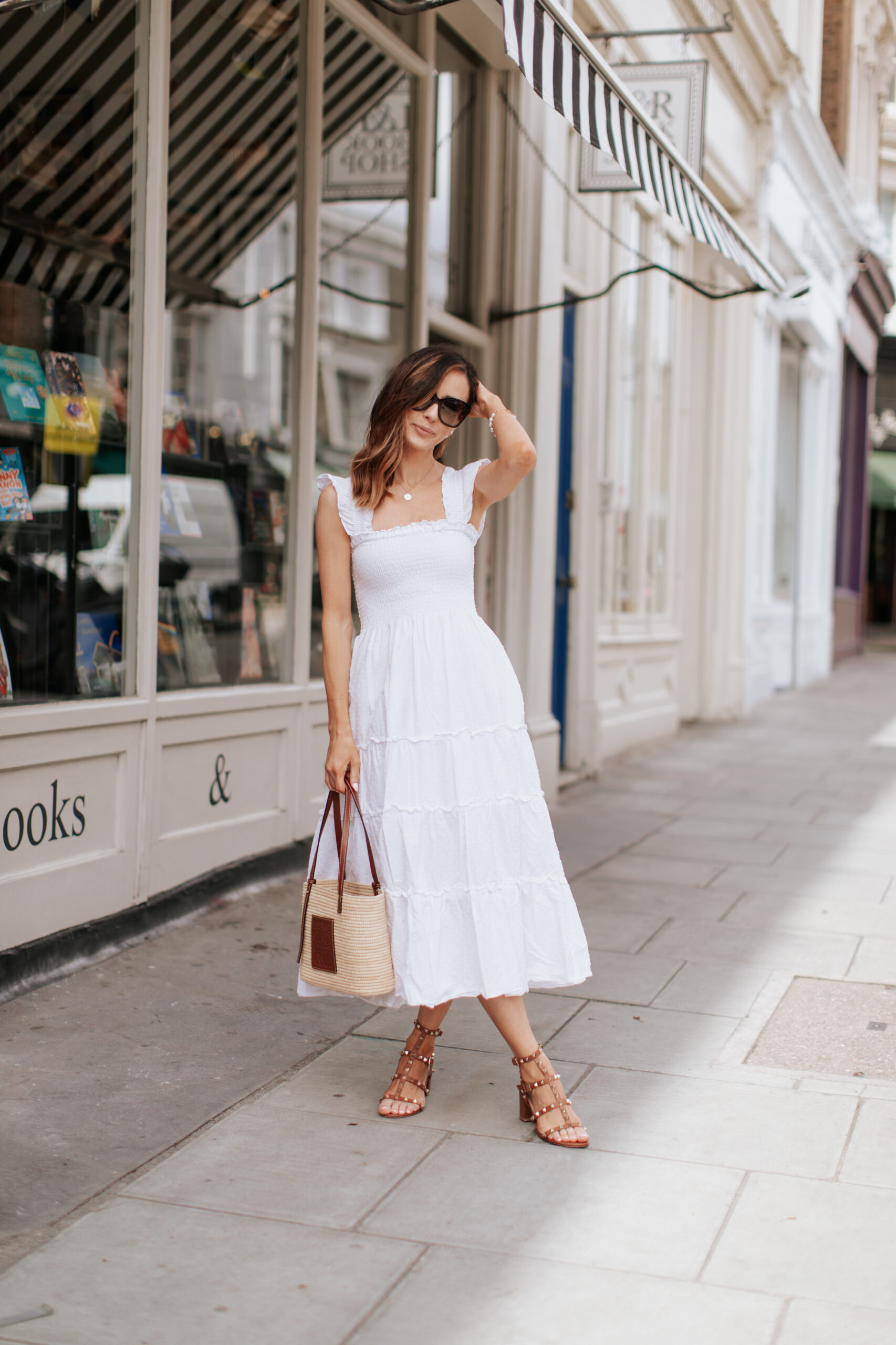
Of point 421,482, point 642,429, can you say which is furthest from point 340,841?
point 642,429

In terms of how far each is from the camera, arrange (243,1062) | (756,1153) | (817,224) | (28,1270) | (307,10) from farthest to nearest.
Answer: (817,224) < (307,10) < (243,1062) < (756,1153) < (28,1270)

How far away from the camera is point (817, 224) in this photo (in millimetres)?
16531

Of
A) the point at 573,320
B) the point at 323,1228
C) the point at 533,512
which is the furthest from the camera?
the point at 573,320

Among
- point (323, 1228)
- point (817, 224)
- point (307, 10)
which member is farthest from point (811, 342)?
point (323, 1228)

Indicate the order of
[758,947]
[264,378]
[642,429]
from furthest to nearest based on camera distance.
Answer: [642,429], [264,378], [758,947]

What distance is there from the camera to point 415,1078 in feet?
11.2

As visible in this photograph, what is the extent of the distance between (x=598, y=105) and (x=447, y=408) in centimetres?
157

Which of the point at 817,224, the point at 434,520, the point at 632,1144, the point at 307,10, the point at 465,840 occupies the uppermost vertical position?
the point at 817,224

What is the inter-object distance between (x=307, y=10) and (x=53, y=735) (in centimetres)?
345

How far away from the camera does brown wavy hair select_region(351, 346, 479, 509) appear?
3242mm

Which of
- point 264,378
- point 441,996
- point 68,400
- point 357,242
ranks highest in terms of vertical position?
point 357,242

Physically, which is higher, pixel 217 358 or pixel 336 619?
pixel 217 358

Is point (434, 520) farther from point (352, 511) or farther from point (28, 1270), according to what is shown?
point (28, 1270)

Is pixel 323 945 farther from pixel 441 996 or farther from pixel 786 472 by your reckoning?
pixel 786 472
